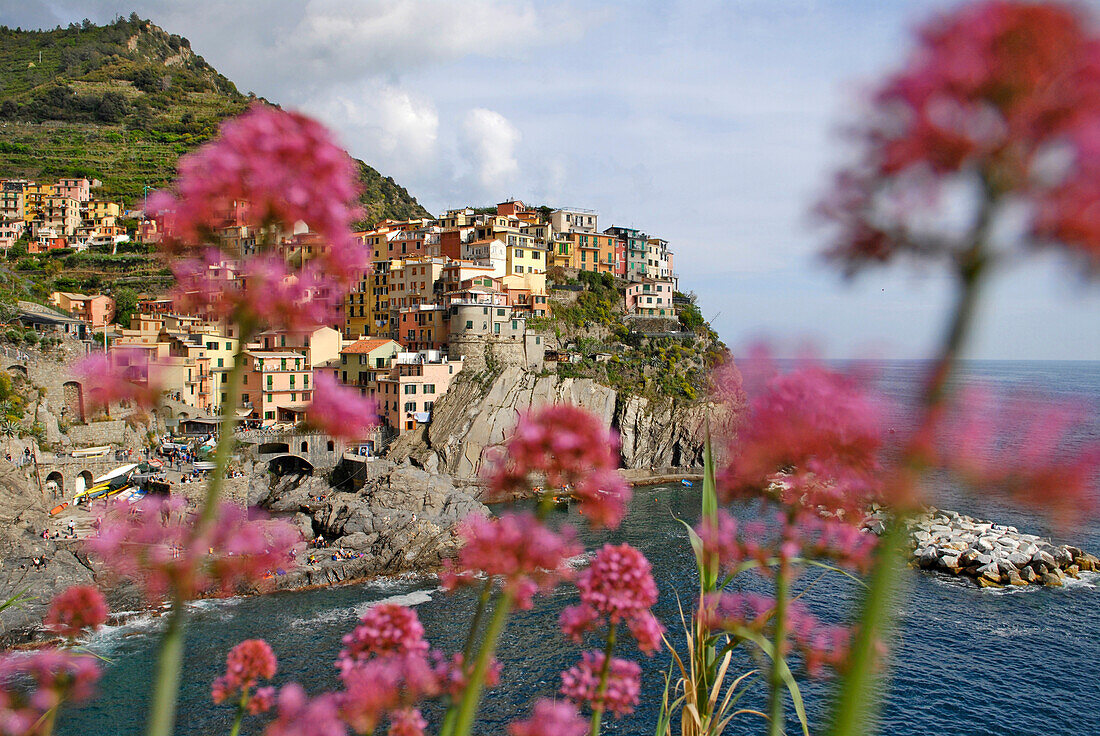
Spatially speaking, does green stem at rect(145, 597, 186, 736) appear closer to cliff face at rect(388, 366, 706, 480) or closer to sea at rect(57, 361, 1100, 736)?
sea at rect(57, 361, 1100, 736)

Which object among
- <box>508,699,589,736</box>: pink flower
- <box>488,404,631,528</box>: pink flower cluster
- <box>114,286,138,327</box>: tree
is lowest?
<box>508,699,589,736</box>: pink flower

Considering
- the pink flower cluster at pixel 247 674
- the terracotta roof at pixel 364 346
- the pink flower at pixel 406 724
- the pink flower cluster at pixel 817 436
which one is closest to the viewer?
the pink flower cluster at pixel 817 436

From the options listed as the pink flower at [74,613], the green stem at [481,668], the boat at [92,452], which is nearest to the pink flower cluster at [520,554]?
the green stem at [481,668]

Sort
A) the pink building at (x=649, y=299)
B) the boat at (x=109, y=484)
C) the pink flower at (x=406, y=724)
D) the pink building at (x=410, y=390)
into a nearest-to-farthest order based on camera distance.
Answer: the pink flower at (x=406, y=724), the boat at (x=109, y=484), the pink building at (x=410, y=390), the pink building at (x=649, y=299)

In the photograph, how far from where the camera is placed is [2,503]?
26562 millimetres

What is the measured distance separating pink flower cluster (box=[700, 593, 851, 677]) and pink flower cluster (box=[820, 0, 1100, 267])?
0.85 m

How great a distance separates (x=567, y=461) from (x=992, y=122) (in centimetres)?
105

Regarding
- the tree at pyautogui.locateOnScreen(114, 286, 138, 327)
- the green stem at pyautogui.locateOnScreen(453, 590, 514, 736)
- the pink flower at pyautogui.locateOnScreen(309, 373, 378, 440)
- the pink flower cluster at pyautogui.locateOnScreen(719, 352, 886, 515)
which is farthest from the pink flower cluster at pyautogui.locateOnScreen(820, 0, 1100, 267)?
the tree at pyautogui.locateOnScreen(114, 286, 138, 327)

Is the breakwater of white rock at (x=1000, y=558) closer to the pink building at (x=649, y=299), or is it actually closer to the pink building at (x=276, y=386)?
the pink building at (x=649, y=299)

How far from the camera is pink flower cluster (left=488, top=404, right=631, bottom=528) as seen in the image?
1630 millimetres

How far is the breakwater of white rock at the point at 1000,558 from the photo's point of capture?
27188 millimetres

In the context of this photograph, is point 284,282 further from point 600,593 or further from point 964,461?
point 964,461

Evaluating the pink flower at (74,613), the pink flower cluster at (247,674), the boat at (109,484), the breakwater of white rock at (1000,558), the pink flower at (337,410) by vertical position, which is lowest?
the breakwater of white rock at (1000,558)

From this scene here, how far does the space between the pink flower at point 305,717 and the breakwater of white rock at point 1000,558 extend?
2784cm
